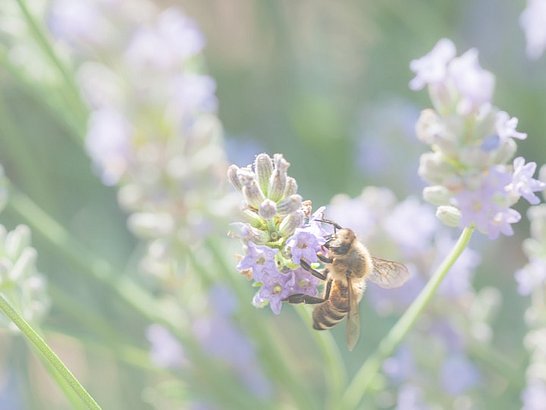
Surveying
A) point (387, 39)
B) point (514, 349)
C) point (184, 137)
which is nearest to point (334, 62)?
point (387, 39)

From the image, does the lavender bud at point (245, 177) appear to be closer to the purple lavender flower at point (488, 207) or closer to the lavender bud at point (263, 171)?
the lavender bud at point (263, 171)

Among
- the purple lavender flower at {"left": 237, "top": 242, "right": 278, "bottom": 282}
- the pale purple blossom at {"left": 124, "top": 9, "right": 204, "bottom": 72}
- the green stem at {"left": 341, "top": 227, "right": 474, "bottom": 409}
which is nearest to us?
the purple lavender flower at {"left": 237, "top": 242, "right": 278, "bottom": 282}

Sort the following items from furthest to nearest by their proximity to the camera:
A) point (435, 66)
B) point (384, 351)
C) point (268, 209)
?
1. point (384, 351)
2. point (435, 66)
3. point (268, 209)

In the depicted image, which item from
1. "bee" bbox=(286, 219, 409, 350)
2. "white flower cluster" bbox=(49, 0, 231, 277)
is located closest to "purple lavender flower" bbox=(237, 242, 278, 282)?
"bee" bbox=(286, 219, 409, 350)

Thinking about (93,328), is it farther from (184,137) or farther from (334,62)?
(334,62)

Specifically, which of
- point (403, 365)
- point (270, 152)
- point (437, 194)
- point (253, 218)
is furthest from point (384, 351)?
point (270, 152)

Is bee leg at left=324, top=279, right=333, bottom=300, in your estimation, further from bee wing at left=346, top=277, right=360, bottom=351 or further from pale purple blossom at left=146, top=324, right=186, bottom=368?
pale purple blossom at left=146, top=324, right=186, bottom=368

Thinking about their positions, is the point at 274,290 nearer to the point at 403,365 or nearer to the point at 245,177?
the point at 245,177
